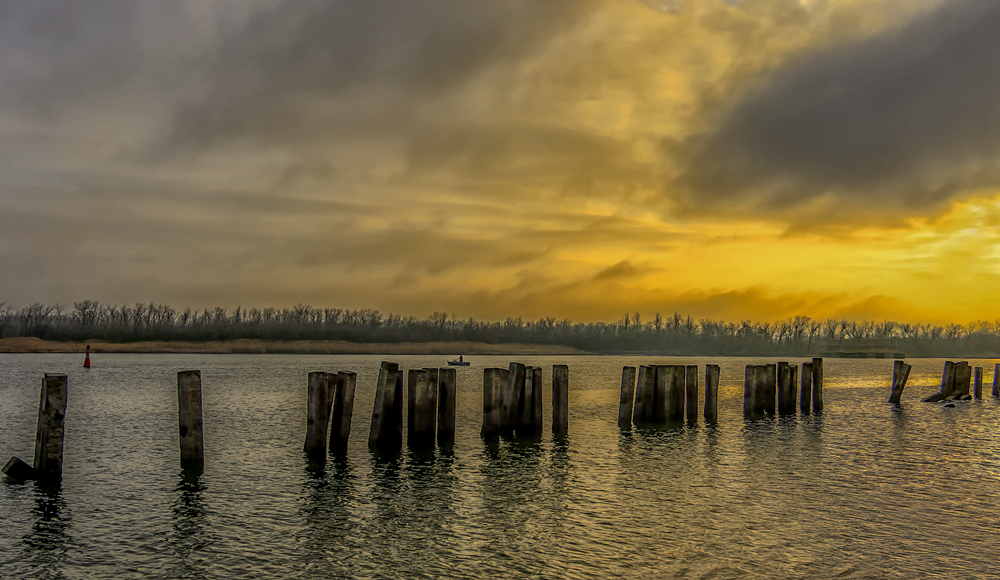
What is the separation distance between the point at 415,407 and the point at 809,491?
391 inches

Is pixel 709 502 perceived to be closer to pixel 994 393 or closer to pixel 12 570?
pixel 12 570

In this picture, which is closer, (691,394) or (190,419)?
(190,419)

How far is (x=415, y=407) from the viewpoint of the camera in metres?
19.3

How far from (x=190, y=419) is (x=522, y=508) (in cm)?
819

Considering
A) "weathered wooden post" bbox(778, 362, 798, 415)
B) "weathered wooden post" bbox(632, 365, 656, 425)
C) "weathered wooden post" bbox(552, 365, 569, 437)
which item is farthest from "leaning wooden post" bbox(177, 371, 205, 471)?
"weathered wooden post" bbox(778, 362, 798, 415)

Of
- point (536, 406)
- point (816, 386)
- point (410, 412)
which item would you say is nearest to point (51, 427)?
point (410, 412)

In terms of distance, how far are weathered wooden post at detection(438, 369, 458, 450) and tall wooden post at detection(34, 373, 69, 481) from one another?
8.98 meters

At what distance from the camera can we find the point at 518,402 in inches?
878

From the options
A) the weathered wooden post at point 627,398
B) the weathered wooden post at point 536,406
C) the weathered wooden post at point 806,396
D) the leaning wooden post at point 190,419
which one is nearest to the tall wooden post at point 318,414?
the leaning wooden post at point 190,419

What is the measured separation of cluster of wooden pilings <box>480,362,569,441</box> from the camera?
21234 mm

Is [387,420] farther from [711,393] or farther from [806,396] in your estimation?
[806,396]

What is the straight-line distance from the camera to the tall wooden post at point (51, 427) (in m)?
15.0

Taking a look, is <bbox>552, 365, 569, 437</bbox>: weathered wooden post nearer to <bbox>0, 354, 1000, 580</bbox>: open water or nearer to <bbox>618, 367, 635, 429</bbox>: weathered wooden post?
<bbox>0, 354, 1000, 580</bbox>: open water

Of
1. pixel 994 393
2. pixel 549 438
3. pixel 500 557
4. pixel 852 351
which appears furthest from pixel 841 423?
pixel 852 351
